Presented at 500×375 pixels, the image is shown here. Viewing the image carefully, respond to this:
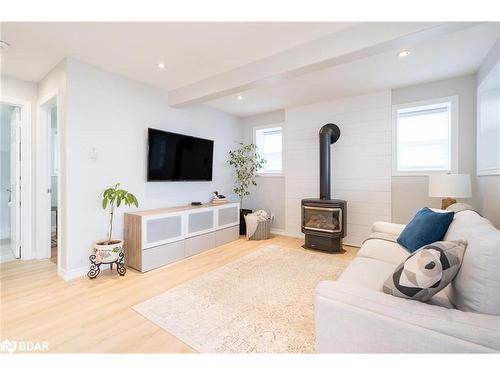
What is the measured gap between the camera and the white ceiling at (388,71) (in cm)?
222

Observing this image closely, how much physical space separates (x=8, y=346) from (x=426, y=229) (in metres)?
3.09

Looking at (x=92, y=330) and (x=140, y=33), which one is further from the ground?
(x=140, y=33)

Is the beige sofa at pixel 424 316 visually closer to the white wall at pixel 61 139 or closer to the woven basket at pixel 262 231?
the white wall at pixel 61 139

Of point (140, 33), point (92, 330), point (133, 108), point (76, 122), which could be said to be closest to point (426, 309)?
point (92, 330)

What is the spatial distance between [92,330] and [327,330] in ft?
5.40

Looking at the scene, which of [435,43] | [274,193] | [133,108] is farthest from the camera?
[274,193]

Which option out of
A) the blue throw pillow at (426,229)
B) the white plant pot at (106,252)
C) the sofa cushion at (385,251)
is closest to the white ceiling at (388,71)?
the blue throw pillow at (426,229)

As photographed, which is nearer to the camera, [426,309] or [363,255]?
[426,309]

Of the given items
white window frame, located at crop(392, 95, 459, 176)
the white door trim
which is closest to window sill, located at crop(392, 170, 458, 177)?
white window frame, located at crop(392, 95, 459, 176)

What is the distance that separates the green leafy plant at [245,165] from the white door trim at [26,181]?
2978 millimetres

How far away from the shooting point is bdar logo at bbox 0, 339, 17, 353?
1489 millimetres

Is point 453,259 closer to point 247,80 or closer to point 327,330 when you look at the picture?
point 327,330

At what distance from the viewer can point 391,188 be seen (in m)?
3.47

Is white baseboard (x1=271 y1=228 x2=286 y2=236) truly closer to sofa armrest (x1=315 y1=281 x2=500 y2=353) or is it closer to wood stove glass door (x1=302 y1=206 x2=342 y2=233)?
wood stove glass door (x1=302 y1=206 x2=342 y2=233)
